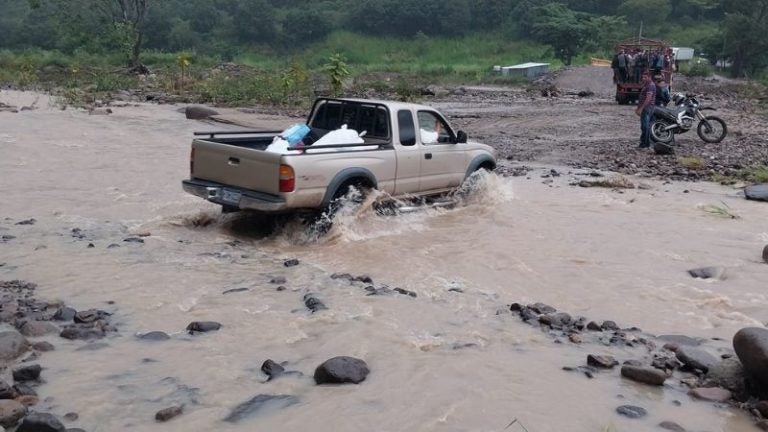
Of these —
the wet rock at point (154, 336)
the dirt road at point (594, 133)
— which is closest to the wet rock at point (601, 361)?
the wet rock at point (154, 336)

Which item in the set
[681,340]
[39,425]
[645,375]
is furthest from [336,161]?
[39,425]

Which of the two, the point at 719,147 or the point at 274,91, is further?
the point at 274,91

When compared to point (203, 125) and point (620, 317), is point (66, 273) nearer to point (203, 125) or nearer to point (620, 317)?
point (620, 317)

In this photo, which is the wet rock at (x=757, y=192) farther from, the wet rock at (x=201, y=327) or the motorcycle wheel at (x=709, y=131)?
the wet rock at (x=201, y=327)

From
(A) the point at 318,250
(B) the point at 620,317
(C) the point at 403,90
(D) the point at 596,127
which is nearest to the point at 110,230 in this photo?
(A) the point at 318,250

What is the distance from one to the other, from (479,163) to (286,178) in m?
3.75

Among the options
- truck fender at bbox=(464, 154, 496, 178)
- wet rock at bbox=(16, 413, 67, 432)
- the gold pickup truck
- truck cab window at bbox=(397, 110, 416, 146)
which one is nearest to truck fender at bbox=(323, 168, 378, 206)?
the gold pickup truck

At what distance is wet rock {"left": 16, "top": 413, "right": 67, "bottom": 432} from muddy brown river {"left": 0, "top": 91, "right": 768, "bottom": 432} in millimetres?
241

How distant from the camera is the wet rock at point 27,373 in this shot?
16.3 feet

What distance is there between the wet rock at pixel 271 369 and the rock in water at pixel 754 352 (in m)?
3.14

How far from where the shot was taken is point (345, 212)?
9148mm

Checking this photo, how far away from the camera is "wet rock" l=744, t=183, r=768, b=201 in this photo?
1255 cm

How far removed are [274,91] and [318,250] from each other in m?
20.0

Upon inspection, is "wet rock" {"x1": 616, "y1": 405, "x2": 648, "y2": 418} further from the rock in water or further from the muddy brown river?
the rock in water
